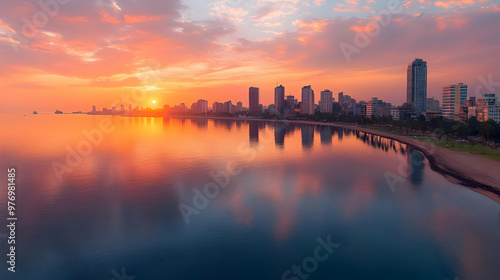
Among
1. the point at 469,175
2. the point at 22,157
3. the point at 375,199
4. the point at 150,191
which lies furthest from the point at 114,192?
the point at 469,175

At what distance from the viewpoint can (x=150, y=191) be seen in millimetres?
34562

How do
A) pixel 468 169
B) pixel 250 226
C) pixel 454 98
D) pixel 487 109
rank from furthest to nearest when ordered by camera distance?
pixel 454 98, pixel 487 109, pixel 468 169, pixel 250 226

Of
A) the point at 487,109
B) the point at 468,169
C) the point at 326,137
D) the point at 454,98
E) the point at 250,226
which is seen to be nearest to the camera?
the point at 250,226

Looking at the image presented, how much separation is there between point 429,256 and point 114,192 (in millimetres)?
31957

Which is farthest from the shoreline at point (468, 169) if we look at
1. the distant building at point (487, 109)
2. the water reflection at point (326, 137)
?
the distant building at point (487, 109)

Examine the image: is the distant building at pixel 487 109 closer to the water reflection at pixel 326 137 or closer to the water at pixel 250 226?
the water reflection at pixel 326 137

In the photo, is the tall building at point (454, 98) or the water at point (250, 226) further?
the tall building at point (454, 98)

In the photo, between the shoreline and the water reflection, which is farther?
the water reflection

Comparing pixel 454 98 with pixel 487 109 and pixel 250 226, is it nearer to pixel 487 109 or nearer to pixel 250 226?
pixel 487 109

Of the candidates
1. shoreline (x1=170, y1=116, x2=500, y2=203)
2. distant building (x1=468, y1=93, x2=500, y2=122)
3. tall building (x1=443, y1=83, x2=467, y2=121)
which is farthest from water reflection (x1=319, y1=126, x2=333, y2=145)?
tall building (x1=443, y1=83, x2=467, y2=121)

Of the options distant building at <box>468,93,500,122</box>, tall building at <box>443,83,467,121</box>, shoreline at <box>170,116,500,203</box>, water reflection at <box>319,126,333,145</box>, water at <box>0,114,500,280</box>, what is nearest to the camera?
water at <box>0,114,500,280</box>

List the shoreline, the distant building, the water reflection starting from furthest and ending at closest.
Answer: the distant building, the water reflection, the shoreline

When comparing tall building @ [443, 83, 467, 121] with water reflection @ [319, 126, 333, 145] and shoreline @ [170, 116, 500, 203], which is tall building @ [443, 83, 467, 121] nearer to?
water reflection @ [319, 126, 333, 145]

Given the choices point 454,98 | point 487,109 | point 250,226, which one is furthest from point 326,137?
point 454,98
